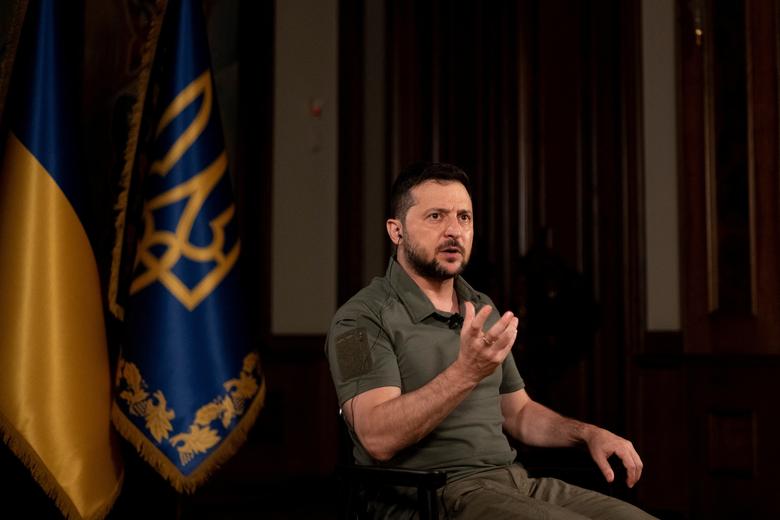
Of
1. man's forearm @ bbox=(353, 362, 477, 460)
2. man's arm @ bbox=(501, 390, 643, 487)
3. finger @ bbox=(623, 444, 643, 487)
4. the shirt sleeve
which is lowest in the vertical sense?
finger @ bbox=(623, 444, 643, 487)

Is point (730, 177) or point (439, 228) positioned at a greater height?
point (730, 177)

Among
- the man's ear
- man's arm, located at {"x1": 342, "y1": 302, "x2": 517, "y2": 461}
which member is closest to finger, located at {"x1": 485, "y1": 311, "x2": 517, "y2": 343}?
man's arm, located at {"x1": 342, "y1": 302, "x2": 517, "y2": 461}

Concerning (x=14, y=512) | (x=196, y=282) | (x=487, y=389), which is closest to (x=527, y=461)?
(x=487, y=389)

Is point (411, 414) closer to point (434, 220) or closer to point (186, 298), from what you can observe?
point (434, 220)

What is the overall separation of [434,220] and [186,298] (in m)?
1.01

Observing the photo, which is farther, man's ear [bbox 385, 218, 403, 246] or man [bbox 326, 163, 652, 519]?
man's ear [bbox 385, 218, 403, 246]

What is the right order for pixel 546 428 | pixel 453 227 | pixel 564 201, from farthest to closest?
1. pixel 564 201
2. pixel 546 428
3. pixel 453 227

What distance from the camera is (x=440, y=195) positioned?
205 centimetres

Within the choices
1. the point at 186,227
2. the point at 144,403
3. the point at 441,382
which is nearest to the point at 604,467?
the point at 441,382

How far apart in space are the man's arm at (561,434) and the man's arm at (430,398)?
379 millimetres

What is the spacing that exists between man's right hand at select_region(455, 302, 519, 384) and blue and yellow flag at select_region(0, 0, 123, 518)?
4.35ft

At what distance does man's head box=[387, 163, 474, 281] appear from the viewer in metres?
2.04

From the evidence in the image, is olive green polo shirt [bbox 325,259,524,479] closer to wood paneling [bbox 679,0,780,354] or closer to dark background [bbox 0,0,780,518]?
dark background [bbox 0,0,780,518]

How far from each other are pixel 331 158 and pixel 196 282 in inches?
68.9
